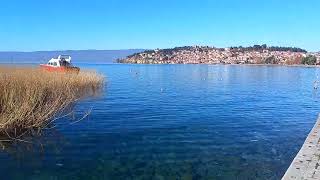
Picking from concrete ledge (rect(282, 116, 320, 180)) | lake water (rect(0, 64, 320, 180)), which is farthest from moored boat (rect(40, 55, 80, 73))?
concrete ledge (rect(282, 116, 320, 180))

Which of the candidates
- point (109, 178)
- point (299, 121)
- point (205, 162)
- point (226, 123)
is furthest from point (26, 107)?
point (299, 121)

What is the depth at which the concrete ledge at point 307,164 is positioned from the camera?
36.8 ft

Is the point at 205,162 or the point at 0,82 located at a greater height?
the point at 0,82

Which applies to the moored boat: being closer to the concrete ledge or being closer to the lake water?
the lake water

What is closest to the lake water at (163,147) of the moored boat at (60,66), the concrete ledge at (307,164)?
the concrete ledge at (307,164)

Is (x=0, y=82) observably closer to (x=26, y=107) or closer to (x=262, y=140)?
(x=26, y=107)

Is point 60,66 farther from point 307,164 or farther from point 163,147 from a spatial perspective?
point 307,164

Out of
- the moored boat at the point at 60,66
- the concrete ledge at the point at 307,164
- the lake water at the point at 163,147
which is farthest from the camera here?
the moored boat at the point at 60,66

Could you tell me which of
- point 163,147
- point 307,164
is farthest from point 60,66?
point 307,164

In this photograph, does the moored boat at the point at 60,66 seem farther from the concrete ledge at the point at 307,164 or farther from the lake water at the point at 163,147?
the concrete ledge at the point at 307,164

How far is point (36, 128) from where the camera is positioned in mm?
18969

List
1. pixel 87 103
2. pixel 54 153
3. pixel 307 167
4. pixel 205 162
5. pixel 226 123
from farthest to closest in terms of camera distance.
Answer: pixel 87 103, pixel 226 123, pixel 54 153, pixel 205 162, pixel 307 167

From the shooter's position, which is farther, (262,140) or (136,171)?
(262,140)

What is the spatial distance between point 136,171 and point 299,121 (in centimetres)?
1424
